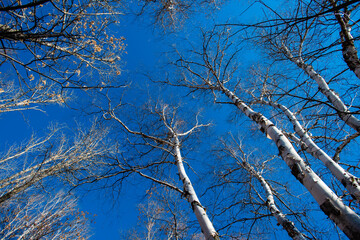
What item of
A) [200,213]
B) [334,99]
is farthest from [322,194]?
[334,99]

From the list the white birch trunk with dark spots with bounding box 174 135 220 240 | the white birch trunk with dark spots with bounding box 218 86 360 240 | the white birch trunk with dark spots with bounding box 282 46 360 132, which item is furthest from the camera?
the white birch trunk with dark spots with bounding box 282 46 360 132

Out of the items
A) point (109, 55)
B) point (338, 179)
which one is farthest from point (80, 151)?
point (338, 179)

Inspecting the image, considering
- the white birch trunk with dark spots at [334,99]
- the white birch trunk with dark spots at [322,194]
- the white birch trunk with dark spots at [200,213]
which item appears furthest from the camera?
the white birch trunk with dark spots at [334,99]

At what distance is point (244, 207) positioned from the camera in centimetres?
406

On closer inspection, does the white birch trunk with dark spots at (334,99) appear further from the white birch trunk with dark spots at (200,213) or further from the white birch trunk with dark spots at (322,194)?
the white birch trunk with dark spots at (200,213)

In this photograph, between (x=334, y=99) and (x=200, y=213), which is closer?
(x=200, y=213)

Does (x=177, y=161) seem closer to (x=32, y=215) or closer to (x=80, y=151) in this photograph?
(x=80, y=151)

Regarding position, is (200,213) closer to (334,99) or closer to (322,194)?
(322,194)

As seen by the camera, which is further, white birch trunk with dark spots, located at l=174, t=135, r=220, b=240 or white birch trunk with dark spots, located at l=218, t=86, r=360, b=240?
white birch trunk with dark spots, located at l=174, t=135, r=220, b=240

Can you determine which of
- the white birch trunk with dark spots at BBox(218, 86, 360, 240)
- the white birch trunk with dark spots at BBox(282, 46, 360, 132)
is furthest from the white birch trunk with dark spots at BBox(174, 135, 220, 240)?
the white birch trunk with dark spots at BBox(282, 46, 360, 132)

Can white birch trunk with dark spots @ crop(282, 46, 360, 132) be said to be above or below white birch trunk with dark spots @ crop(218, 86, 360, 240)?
above

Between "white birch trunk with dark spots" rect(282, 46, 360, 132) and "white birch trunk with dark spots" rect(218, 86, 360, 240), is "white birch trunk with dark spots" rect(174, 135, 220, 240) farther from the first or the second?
"white birch trunk with dark spots" rect(282, 46, 360, 132)

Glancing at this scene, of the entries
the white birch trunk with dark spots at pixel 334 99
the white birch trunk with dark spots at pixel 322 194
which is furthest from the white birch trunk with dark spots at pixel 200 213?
the white birch trunk with dark spots at pixel 334 99

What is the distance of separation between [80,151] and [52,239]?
162 inches
